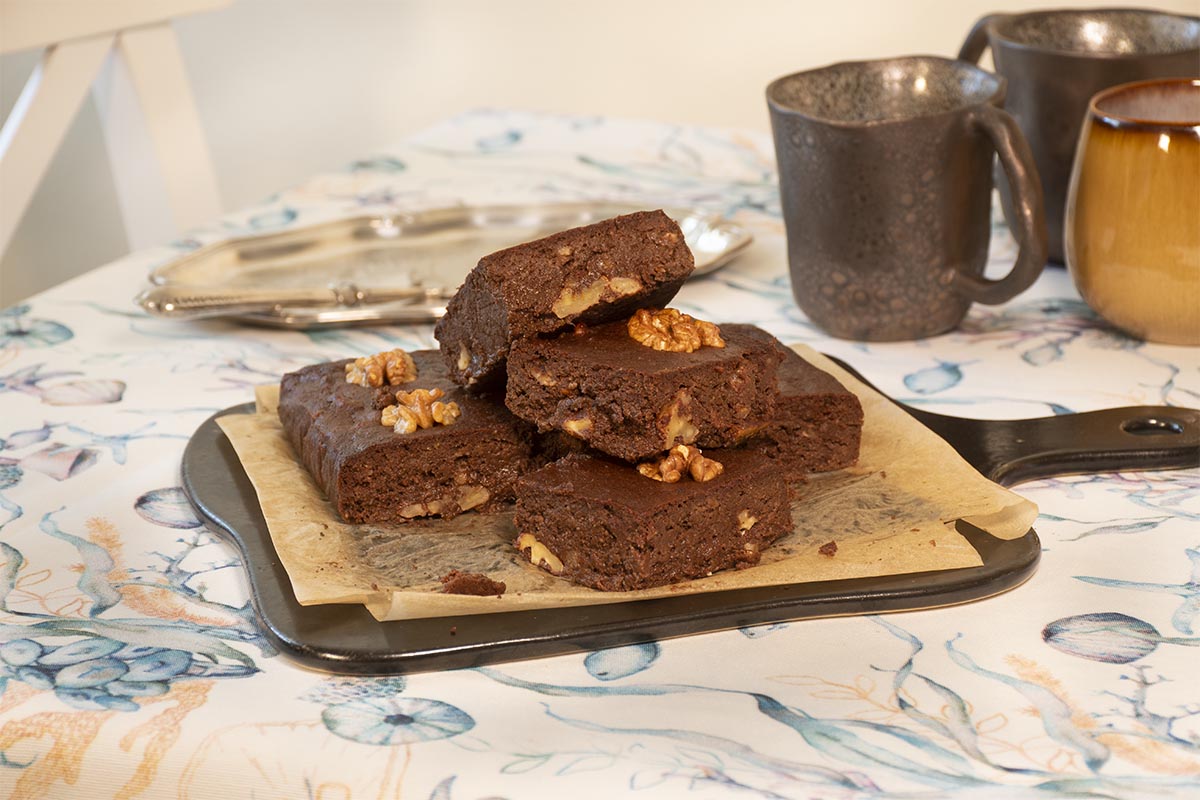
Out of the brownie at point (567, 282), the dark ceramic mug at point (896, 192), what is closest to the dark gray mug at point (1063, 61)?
the dark ceramic mug at point (896, 192)

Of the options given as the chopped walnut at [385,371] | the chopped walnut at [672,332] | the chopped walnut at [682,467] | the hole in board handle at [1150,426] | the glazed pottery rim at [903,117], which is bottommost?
the hole in board handle at [1150,426]

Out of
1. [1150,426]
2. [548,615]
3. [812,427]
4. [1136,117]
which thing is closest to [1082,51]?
[1136,117]

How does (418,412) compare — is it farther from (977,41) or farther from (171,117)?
(171,117)

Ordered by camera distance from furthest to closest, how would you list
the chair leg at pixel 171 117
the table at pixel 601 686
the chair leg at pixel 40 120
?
the chair leg at pixel 171 117 → the chair leg at pixel 40 120 → the table at pixel 601 686

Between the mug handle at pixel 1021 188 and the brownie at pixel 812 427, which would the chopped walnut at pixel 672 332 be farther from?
the mug handle at pixel 1021 188

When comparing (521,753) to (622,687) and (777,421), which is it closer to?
(622,687)

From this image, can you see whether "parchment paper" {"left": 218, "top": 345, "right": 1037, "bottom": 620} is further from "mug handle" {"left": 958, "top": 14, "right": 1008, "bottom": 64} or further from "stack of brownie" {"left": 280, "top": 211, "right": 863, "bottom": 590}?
"mug handle" {"left": 958, "top": 14, "right": 1008, "bottom": 64}

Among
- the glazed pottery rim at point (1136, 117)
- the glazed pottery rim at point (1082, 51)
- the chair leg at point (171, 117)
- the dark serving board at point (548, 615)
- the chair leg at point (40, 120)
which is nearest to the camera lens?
the dark serving board at point (548, 615)

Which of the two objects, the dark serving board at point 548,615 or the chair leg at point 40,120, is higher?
the chair leg at point 40,120
